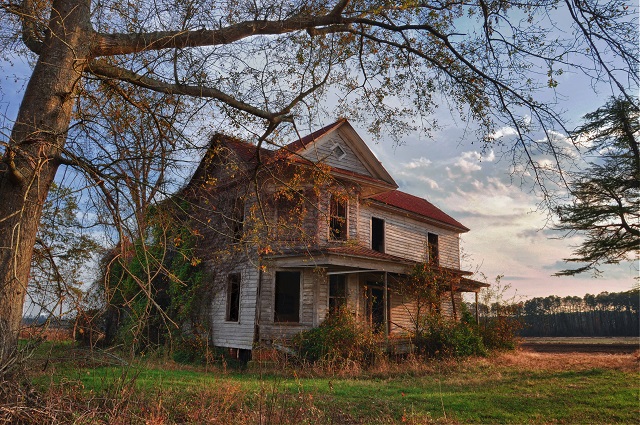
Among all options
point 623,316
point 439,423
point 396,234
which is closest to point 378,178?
point 396,234

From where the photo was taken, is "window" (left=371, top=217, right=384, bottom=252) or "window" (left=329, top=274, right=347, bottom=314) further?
Result: "window" (left=371, top=217, right=384, bottom=252)

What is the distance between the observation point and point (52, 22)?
7.11m

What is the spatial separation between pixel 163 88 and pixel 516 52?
19.7ft

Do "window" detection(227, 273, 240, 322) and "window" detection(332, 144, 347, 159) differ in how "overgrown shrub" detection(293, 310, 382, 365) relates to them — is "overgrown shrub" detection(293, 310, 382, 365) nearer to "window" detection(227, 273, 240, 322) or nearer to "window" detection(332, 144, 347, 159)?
"window" detection(227, 273, 240, 322)

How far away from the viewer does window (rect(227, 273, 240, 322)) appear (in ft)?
60.3

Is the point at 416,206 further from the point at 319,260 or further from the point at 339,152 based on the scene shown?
the point at 319,260

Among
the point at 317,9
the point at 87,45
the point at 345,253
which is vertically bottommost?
the point at 345,253

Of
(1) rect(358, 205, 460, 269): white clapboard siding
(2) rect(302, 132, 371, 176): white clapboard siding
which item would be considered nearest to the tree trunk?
(2) rect(302, 132, 371, 176): white clapboard siding

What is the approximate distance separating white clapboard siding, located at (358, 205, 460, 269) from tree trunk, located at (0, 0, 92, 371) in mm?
14256

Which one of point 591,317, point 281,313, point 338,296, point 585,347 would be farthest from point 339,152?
point 591,317

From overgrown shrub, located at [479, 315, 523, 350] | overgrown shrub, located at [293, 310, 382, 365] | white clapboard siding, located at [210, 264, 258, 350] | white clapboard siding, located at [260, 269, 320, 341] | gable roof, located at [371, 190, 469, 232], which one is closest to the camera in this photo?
overgrown shrub, located at [293, 310, 382, 365]

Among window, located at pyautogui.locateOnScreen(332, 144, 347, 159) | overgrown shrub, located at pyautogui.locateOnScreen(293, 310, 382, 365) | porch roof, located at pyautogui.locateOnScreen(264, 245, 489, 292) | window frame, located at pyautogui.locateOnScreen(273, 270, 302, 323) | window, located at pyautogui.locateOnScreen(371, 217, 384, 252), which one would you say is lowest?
overgrown shrub, located at pyautogui.locateOnScreen(293, 310, 382, 365)

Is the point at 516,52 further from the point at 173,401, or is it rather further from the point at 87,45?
the point at 173,401

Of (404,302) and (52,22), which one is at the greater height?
(52,22)
